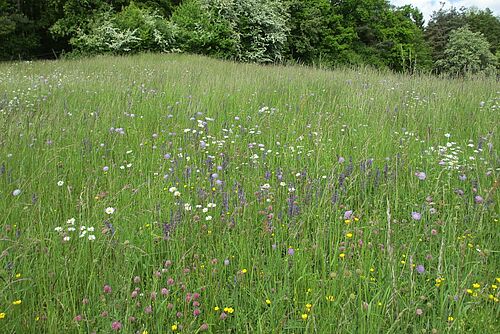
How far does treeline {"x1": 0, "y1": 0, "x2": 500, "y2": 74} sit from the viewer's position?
13984 millimetres

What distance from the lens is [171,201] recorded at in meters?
2.44

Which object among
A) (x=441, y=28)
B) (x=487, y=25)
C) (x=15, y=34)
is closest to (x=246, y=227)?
(x=15, y=34)

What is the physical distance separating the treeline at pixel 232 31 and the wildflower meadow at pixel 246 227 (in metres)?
3.41

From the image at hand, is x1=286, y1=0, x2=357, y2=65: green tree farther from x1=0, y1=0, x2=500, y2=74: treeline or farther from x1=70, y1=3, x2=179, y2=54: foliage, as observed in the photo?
x1=70, y1=3, x2=179, y2=54: foliage

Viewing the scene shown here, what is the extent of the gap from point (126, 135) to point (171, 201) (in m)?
1.59

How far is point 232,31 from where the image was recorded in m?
15.2

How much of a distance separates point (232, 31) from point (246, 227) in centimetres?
1421

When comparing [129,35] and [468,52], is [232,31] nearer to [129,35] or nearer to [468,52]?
[129,35]

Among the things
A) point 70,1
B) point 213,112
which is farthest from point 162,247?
point 70,1

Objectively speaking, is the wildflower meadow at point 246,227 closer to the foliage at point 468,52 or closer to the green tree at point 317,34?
the green tree at point 317,34

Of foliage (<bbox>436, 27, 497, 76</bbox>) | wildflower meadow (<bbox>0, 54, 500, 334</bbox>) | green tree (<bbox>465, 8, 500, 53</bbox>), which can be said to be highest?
green tree (<bbox>465, 8, 500, 53</bbox>)

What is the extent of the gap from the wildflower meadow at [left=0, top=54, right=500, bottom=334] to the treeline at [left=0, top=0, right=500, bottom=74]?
3413mm

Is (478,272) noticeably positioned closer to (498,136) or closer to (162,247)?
(162,247)

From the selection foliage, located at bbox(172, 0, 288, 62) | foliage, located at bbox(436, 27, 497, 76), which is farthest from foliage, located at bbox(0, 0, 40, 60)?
foliage, located at bbox(436, 27, 497, 76)
